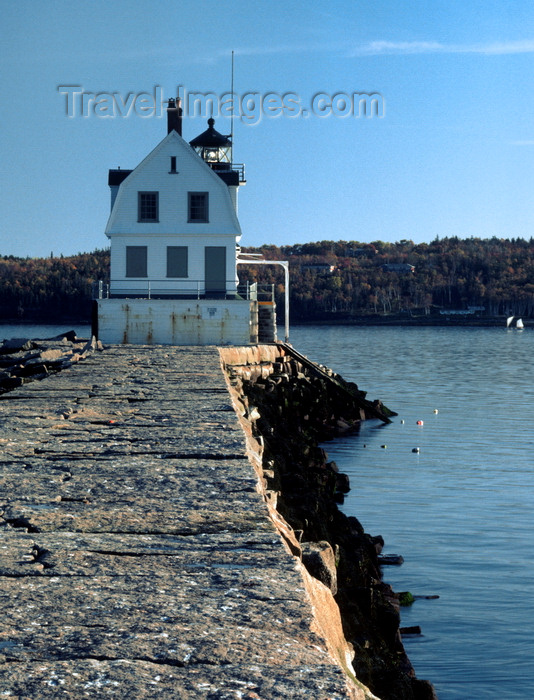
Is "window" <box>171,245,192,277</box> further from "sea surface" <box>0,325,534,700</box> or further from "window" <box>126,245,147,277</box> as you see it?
"sea surface" <box>0,325,534,700</box>

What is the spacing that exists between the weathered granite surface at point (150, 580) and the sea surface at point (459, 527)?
10.6 feet

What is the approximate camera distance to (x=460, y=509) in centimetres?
1578

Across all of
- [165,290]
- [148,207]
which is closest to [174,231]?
[148,207]

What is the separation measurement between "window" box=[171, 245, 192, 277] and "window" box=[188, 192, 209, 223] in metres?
1.12

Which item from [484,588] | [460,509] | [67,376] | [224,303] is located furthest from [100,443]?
[224,303]

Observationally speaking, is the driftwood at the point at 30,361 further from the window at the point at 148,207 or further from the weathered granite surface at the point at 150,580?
the weathered granite surface at the point at 150,580

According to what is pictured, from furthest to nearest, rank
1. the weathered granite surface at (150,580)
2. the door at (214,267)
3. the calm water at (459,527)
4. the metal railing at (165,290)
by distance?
the door at (214,267)
the metal railing at (165,290)
the calm water at (459,527)
the weathered granite surface at (150,580)

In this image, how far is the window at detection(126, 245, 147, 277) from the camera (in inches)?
1267

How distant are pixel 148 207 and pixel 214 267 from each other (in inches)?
128

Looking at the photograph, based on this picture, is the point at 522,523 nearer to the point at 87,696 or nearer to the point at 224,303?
the point at 87,696

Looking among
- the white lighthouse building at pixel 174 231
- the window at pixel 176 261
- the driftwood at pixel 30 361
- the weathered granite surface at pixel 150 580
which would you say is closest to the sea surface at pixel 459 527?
the weathered granite surface at pixel 150 580

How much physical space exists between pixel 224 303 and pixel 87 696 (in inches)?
1084

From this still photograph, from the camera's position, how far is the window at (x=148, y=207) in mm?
32188

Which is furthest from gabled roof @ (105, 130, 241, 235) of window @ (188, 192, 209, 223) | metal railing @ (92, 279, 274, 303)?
metal railing @ (92, 279, 274, 303)
